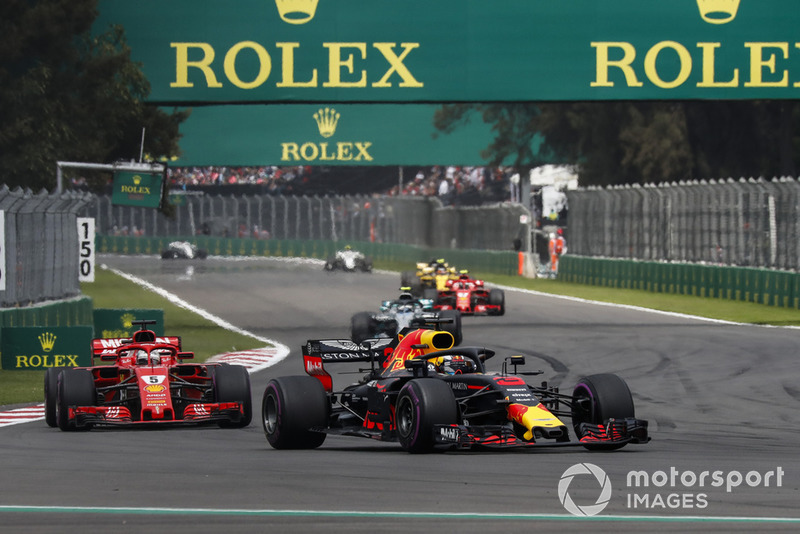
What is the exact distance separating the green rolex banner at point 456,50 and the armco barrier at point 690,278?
6.85 meters

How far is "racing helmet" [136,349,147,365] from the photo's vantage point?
48.2 feet

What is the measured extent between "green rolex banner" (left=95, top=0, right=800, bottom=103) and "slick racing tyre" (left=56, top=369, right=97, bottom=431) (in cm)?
1265

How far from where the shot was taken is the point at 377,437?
39.8 feet

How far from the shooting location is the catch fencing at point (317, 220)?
218 ft

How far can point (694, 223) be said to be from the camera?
128 ft

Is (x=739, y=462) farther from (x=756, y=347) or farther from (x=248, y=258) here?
(x=248, y=258)

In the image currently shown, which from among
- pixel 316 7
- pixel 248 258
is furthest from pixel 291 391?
pixel 248 258

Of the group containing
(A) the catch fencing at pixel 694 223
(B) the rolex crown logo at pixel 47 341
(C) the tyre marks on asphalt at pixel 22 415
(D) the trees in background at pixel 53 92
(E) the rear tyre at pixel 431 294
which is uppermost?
(D) the trees in background at pixel 53 92

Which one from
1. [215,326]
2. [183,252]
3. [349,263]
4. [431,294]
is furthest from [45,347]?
[183,252]

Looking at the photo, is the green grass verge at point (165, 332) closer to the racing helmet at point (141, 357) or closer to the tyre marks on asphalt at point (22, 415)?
the tyre marks on asphalt at point (22, 415)

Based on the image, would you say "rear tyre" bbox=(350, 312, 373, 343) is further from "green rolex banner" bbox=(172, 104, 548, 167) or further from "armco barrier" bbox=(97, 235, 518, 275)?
"green rolex banner" bbox=(172, 104, 548, 167)

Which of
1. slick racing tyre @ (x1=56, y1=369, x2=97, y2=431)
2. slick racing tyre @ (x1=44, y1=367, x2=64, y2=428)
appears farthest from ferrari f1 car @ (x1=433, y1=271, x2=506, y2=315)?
slick racing tyre @ (x1=56, y1=369, x2=97, y2=431)

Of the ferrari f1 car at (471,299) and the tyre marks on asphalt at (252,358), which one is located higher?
the ferrari f1 car at (471,299)

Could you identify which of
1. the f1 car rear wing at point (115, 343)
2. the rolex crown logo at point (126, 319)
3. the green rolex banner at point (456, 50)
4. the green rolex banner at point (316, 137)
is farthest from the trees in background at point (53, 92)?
the green rolex banner at point (316, 137)
